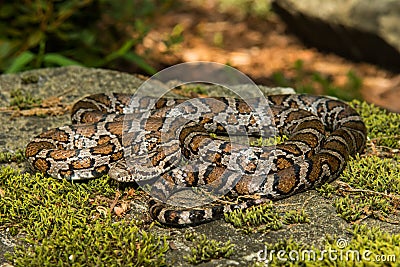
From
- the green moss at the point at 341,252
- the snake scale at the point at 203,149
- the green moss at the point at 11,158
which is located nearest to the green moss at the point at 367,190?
the snake scale at the point at 203,149

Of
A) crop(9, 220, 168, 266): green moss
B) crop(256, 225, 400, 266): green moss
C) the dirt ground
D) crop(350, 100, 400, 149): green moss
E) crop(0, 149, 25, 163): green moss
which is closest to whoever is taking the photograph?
crop(256, 225, 400, 266): green moss

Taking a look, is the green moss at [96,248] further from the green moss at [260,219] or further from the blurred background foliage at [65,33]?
the blurred background foliage at [65,33]

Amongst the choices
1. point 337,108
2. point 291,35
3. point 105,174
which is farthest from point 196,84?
point 291,35

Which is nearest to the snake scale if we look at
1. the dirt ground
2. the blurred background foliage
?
the blurred background foliage

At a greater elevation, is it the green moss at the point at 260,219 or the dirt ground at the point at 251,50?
the dirt ground at the point at 251,50

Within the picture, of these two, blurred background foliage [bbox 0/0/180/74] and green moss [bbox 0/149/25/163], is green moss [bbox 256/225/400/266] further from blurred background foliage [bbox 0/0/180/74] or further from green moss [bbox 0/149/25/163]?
blurred background foliage [bbox 0/0/180/74]
